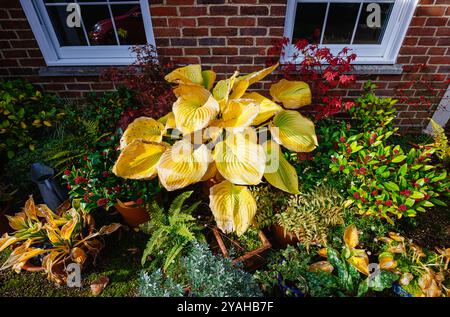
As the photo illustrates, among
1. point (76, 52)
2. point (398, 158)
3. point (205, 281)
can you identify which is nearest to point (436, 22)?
point (398, 158)

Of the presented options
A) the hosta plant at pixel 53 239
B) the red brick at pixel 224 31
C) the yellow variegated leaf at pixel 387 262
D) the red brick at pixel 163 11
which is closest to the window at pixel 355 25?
the red brick at pixel 224 31

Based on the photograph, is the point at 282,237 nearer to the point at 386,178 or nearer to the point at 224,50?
the point at 386,178

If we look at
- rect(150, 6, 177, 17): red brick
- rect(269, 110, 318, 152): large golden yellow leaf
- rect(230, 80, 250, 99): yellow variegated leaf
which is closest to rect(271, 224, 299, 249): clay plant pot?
rect(269, 110, 318, 152): large golden yellow leaf

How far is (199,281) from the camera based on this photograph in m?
1.62

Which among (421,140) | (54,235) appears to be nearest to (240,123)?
(54,235)

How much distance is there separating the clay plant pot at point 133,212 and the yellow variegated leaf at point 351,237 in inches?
53.3

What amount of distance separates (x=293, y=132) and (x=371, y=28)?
1.37m

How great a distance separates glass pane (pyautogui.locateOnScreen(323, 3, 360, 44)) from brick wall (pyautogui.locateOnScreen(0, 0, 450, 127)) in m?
0.40

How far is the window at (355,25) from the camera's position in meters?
2.21

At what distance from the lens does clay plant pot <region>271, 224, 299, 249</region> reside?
6.56ft

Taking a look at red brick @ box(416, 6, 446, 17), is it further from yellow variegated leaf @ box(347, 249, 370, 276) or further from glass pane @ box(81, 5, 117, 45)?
glass pane @ box(81, 5, 117, 45)

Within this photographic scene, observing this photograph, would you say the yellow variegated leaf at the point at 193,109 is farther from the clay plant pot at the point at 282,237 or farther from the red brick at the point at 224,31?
the clay plant pot at the point at 282,237

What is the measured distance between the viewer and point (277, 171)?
70.7 inches
